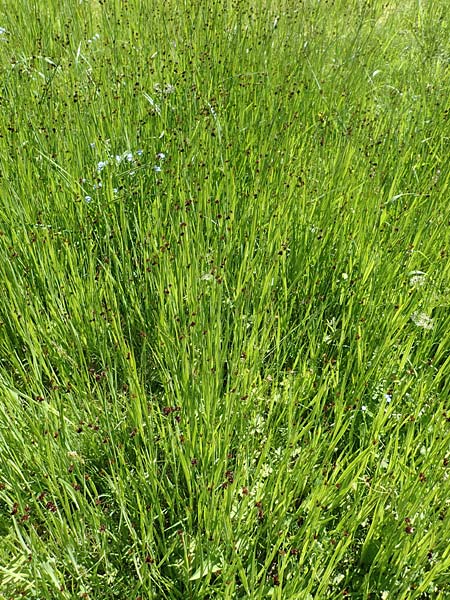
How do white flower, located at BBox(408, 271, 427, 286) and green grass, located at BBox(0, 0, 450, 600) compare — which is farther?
white flower, located at BBox(408, 271, 427, 286)

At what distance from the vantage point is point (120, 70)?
10.4 feet

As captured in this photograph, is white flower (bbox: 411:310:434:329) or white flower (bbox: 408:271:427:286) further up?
white flower (bbox: 408:271:427:286)

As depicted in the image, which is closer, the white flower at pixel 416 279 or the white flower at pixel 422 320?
the white flower at pixel 422 320

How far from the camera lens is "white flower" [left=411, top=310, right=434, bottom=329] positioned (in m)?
1.76

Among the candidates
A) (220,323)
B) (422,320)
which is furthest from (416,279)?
(220,323)

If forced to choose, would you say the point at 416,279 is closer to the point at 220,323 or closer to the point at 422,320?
the point at 422,320

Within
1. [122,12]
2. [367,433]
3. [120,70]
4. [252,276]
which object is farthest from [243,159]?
[122,12]

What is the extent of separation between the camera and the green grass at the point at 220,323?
52.0 inches

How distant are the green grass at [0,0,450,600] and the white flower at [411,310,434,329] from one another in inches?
0.5

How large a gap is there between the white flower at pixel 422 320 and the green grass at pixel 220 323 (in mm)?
12

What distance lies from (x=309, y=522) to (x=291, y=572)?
14 cm

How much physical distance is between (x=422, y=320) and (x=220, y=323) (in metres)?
0.74

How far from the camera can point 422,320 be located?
5.94 feet

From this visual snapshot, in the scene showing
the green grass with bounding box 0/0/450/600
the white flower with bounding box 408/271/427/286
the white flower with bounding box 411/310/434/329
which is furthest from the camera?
the white flower with bounding box 408/271/427/286
